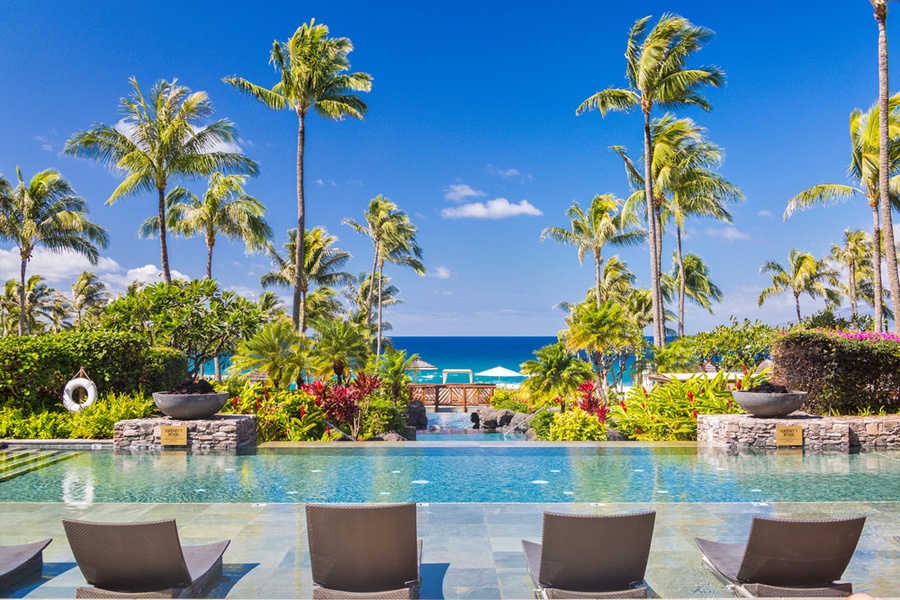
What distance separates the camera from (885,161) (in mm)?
14906

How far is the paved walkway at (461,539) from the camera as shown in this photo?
397 centimetres

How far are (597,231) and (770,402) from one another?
22.2 meters

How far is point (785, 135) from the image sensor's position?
35344 millimetres

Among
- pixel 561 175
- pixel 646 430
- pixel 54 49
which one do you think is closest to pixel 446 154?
pixel 561 175

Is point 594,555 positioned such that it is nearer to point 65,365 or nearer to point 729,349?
point 65,365

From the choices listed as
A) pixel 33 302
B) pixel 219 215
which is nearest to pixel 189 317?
pixel 219 215

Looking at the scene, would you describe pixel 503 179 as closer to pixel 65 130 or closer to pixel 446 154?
pixel 446 154

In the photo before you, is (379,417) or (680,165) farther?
(680,165)

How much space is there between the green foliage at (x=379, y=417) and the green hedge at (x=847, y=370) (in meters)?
8.74

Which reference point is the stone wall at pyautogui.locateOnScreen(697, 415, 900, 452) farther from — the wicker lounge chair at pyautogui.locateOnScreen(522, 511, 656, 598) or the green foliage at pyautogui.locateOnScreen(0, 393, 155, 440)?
the green foliage at pyautogui.locateOnScreen(0, 393, 155, 440)

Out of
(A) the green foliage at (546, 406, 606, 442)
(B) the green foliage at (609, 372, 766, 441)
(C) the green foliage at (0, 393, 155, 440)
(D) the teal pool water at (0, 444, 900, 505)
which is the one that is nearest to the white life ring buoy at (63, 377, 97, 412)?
(C) the green foliage at (0, 393, 155, 440)

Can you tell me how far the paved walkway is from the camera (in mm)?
3967

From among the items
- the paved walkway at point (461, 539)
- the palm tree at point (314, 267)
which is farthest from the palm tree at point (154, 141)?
the paved walkway at point (461, 539)

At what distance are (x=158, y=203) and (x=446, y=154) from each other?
43329 mm
